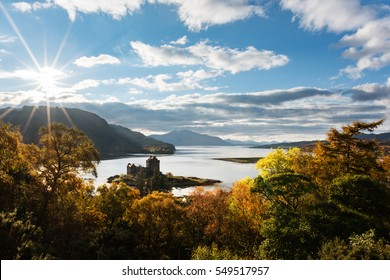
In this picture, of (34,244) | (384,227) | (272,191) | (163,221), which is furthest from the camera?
(163,221)

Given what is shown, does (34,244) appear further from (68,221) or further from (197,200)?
(197,200)

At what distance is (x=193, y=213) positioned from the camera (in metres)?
46.5

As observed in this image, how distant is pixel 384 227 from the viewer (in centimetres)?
3172

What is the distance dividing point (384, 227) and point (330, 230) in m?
5.60

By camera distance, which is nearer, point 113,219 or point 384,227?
point 384,227

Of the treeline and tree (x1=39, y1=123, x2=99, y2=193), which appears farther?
tree (x1=39, y1=123, x2=99, y2=193)

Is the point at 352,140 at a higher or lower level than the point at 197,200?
higher

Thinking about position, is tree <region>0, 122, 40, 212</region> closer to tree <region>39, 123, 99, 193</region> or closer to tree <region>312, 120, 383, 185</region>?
tree <region>39, 123, 99, 193</region>

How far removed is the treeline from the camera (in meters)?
29.4

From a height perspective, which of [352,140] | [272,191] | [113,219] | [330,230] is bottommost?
[113,219]

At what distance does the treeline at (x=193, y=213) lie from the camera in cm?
2936

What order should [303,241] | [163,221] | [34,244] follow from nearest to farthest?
[34,244], [303,241], [163,221]

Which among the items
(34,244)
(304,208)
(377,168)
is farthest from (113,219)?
(377,168)

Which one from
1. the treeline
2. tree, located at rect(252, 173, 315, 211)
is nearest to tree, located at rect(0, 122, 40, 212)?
the treeline
